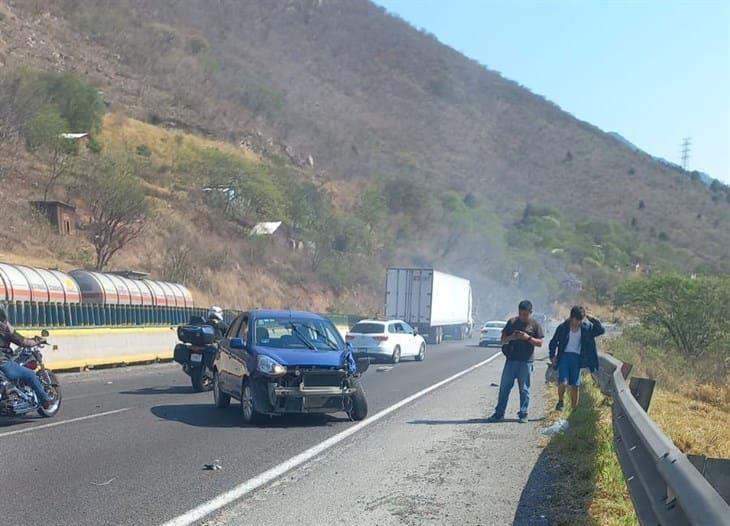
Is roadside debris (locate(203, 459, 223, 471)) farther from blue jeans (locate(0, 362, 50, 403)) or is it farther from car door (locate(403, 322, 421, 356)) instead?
car door (locate(403, 322, 421, 356))

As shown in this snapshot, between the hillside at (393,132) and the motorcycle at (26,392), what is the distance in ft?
143

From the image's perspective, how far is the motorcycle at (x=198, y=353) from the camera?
1585cm

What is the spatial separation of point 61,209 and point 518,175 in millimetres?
89604

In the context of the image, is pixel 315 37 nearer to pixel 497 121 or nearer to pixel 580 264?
pixel 497 121

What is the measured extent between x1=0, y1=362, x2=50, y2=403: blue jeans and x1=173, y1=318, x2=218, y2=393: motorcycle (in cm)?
454

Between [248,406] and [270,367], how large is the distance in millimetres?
808

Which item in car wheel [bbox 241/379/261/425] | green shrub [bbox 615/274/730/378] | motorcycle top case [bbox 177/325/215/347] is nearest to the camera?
car wheel [bbox 241/379/261/425]

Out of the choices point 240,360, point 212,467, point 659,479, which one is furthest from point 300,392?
point 659,479

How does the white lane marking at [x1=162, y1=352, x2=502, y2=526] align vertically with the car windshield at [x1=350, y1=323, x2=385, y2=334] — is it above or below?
below

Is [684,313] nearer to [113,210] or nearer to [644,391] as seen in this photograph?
[644,391]

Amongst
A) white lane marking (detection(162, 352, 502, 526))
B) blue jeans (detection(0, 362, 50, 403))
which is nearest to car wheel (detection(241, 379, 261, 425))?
white lane marking (detection(162, 352, 502, 526))

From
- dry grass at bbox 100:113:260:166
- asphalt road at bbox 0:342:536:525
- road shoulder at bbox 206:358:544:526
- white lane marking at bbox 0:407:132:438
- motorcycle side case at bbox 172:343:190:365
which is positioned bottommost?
white lane marking at bbox 0:407:132:438

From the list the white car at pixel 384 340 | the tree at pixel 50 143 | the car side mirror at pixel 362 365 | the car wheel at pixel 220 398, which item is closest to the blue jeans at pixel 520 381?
the car side mirror at pixel 362 365

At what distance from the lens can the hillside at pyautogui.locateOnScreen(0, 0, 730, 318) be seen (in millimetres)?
83312
